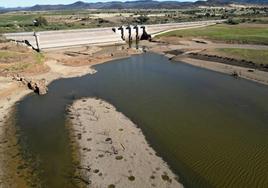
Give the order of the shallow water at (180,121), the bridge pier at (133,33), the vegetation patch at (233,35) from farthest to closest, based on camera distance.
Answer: the bridge pier at (133,33) < the vegetation patch at (233,35) < the shallow water at (180,121)

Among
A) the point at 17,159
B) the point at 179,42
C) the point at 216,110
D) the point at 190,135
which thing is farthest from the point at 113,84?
the point at 179,42

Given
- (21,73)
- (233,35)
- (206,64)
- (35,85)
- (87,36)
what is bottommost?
(206,64)

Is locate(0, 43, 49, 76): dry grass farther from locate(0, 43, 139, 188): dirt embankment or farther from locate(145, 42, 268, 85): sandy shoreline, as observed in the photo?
locate(145, 42, 268, 85): sandy shoreline

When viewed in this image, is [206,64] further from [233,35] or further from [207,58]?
[233,35]

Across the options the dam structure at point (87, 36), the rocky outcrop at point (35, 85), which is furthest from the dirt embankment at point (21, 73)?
the dam structure at point (87, 36)

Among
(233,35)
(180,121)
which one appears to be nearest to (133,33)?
(233,35)

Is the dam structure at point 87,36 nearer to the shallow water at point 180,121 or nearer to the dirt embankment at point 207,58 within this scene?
the dirt embankment at point 207,58

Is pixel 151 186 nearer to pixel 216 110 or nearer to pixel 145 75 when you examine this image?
pixel 216 110
